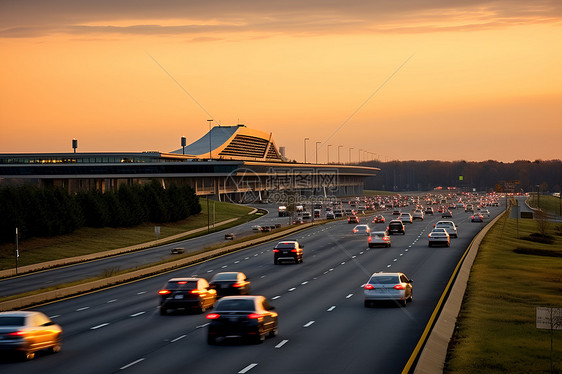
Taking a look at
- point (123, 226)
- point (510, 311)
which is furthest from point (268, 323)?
point (123, 226)

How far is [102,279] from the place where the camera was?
47281 mm

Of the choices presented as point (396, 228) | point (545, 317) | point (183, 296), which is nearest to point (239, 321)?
point (183, 296)

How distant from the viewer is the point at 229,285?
118ft

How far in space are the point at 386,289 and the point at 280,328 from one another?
716 cm

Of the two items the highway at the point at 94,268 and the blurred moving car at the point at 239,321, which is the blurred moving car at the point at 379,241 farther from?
the blurred moving car at the point at 239,321

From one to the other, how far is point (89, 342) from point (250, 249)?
4925 centimetres

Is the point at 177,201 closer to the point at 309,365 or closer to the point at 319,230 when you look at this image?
the point at 319,230

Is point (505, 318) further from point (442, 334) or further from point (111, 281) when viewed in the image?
point (111, 281)

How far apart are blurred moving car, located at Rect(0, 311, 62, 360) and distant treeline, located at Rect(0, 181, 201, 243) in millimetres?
59470

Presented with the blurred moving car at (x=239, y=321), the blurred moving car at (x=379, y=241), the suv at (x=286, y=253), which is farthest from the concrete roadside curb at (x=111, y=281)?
the blurred moving car at (x=239, y=321)

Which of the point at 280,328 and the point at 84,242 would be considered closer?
the point at 280,328

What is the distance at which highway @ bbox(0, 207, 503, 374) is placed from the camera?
69.1ft

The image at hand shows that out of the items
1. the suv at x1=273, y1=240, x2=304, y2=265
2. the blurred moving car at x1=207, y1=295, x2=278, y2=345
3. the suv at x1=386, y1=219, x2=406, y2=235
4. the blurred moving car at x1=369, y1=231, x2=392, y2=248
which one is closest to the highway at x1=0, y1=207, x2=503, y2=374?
the blurred moving car at x1=207, y1=295, x2=278, y2=345

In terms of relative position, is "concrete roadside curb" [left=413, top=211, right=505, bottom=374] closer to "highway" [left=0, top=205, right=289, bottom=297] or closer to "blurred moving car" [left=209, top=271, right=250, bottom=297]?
"blurred moving car" [left=209, top=271, right=250, bottom=297]
